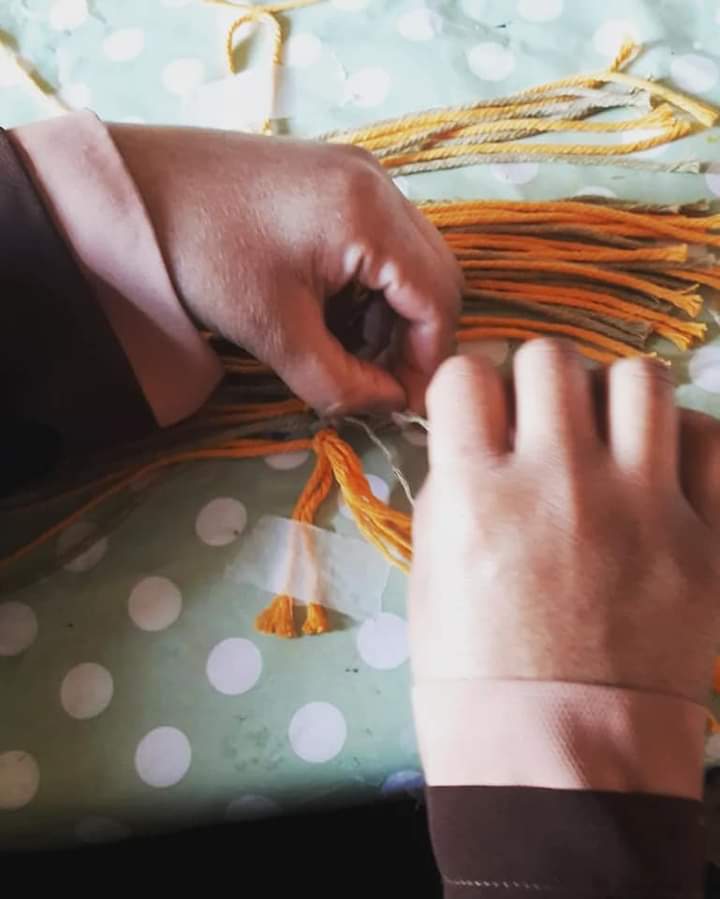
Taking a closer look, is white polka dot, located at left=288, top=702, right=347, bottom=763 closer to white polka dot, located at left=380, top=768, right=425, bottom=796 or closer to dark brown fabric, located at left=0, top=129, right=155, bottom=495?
white polka dot, located at left=380, top=768, right=425, bottom=796

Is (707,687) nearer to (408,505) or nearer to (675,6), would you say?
(408,505)

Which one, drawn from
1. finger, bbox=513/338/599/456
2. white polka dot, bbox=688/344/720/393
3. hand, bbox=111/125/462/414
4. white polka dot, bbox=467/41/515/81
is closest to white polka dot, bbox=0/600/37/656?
hand, bbox=111/125/462/414

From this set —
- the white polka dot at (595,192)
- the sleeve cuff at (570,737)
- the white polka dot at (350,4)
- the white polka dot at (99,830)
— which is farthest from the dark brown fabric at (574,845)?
the white polka dot at (350,4)

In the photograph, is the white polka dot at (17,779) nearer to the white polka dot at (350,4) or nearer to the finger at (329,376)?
the finger at (329,376)

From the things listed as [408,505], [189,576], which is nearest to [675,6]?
[408,505]

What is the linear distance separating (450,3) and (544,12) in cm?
8

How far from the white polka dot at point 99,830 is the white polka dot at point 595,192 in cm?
53

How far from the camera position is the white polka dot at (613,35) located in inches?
34.2

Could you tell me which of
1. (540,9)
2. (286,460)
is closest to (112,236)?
(286,460)

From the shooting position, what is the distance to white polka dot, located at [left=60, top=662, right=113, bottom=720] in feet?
1.96

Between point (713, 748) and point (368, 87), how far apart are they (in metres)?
0.59

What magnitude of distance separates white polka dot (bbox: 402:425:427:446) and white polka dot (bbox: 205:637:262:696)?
0.55ft

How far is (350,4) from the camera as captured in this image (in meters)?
0.93

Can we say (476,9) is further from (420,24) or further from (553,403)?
(553,403)
